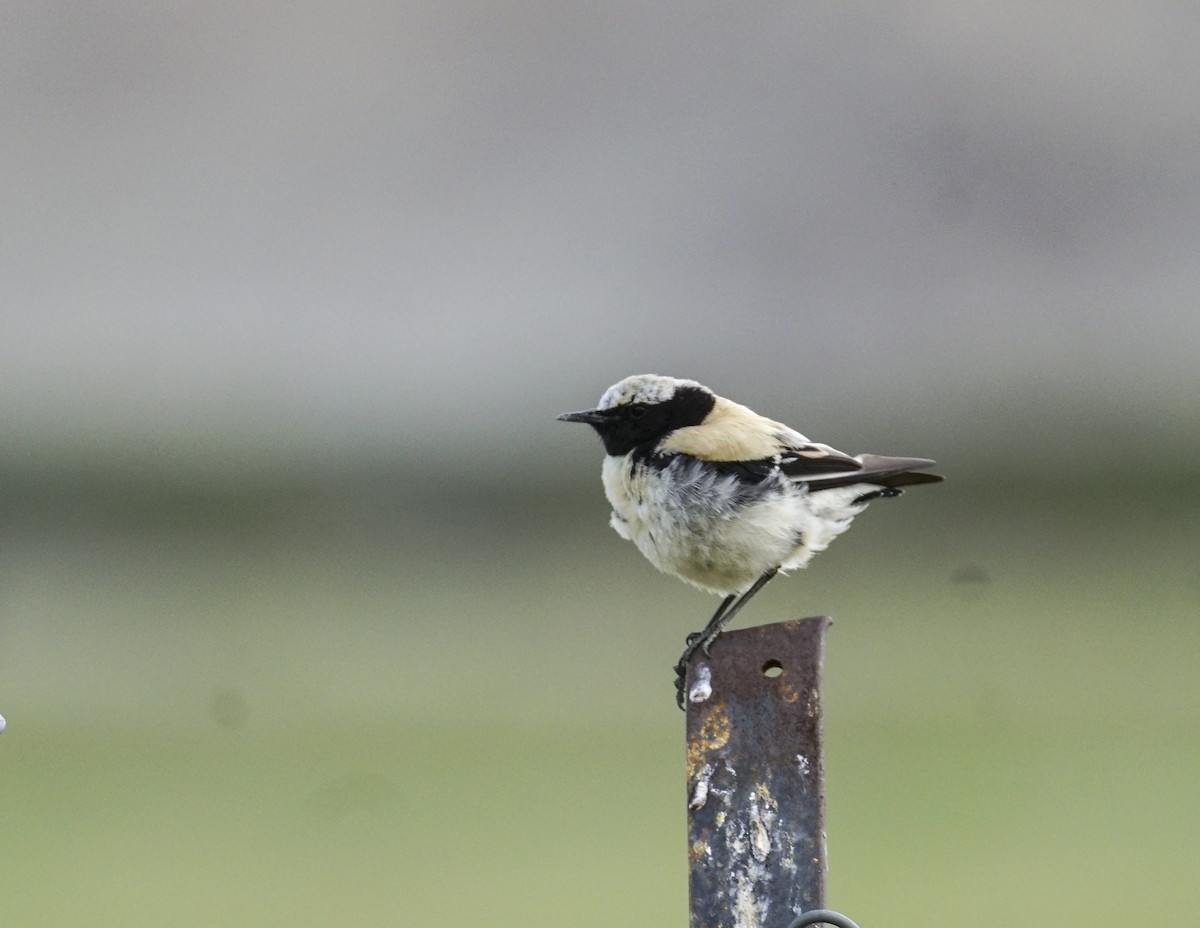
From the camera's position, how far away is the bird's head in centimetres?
463

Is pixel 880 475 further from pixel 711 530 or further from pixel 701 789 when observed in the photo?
pixel 701 789

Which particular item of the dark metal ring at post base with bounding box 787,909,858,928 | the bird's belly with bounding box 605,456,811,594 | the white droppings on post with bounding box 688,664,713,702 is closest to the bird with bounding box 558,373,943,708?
the bird's belly with bounding box 605,456,811,594

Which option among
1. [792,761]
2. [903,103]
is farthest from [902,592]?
[792,761]

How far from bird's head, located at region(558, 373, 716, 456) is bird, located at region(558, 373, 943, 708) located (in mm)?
11

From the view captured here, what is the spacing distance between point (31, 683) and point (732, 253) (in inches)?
356

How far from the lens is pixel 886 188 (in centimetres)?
1952

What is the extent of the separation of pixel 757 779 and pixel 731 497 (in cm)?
191

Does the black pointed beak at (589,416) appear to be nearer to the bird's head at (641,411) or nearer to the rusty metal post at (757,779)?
the bird's head at (641,411)

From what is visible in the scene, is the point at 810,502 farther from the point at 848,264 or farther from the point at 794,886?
the point at 848,264

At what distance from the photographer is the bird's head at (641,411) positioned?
4.63 meters

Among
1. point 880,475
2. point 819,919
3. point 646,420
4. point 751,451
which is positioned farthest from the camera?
point 646,420

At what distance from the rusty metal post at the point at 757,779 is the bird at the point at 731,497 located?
5.40 feet

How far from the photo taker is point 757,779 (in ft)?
8.04

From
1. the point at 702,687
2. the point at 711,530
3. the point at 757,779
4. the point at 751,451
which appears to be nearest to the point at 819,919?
the point at 757,779
